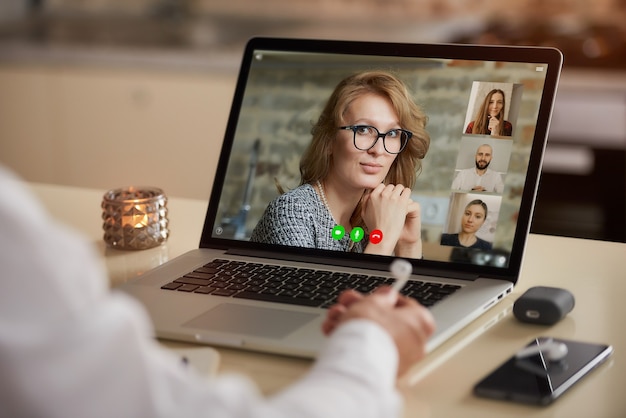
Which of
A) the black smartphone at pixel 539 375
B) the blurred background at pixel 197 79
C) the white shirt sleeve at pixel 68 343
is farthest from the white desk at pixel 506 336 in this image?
the blurred background at pixel 197 79

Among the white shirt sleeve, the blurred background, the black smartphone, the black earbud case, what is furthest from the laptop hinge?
the blurred background

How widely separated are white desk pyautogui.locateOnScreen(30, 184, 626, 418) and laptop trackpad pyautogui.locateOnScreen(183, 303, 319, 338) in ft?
0.08

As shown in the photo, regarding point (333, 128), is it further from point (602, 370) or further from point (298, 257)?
point (602, 370)

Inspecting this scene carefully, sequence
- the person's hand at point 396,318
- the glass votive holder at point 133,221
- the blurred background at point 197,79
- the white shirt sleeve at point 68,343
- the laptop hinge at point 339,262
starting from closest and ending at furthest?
1. the white shirt sleeve at point 68,343
2. the person's hand at point 396,318
3. the laptop hinge at point 339,262
4. the glass votive holder at point 133,221
5. the blurred background at point 197,79

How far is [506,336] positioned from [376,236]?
249 mm

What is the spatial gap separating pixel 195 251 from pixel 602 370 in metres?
0.57

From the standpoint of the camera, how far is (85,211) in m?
1.51

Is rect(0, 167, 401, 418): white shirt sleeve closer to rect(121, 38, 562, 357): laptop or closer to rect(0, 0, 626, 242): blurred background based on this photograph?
rect(121, 38, 562, 357): laptop

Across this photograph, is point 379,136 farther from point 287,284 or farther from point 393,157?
point 287,284

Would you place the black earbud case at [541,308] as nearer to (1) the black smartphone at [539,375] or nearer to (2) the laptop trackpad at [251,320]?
(1) the black smartphone at [539,375]

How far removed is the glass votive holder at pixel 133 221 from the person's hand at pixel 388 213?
0.31m

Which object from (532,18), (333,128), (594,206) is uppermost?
(532,18)

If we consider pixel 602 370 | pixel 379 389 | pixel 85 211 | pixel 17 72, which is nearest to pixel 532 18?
pixel 17 72

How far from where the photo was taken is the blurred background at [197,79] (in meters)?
3.09
